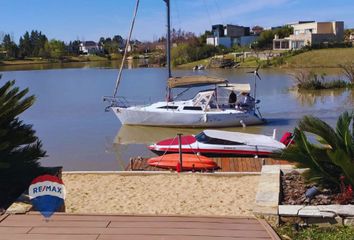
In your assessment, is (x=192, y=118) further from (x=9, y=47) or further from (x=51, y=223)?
(x=9, y=47)

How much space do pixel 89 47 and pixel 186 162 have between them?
521 feet

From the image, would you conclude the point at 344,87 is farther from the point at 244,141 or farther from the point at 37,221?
the point at 37,221

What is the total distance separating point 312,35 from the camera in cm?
10156

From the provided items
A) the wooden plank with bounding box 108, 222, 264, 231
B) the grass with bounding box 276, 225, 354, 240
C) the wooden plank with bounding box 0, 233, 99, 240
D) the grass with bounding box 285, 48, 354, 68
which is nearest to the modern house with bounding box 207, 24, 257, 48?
the grass with bounding box 285, 48, 354, 68

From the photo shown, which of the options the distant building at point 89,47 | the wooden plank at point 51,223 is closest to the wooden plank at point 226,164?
the wooden plank at point 51,223

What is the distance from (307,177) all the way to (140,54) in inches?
5606

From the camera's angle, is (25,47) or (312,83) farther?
(25,47)

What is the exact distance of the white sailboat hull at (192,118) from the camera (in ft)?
78.9

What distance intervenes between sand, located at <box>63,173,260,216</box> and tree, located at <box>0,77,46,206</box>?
1.17 m

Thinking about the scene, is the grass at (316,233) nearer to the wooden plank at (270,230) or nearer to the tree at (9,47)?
the wooden plank at (270,230)

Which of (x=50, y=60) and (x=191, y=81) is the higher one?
(x=191, y=81)

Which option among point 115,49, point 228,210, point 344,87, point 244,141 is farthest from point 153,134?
point 115,49

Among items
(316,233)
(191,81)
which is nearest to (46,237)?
(316,233)

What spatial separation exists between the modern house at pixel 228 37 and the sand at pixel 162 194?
4330 inches
